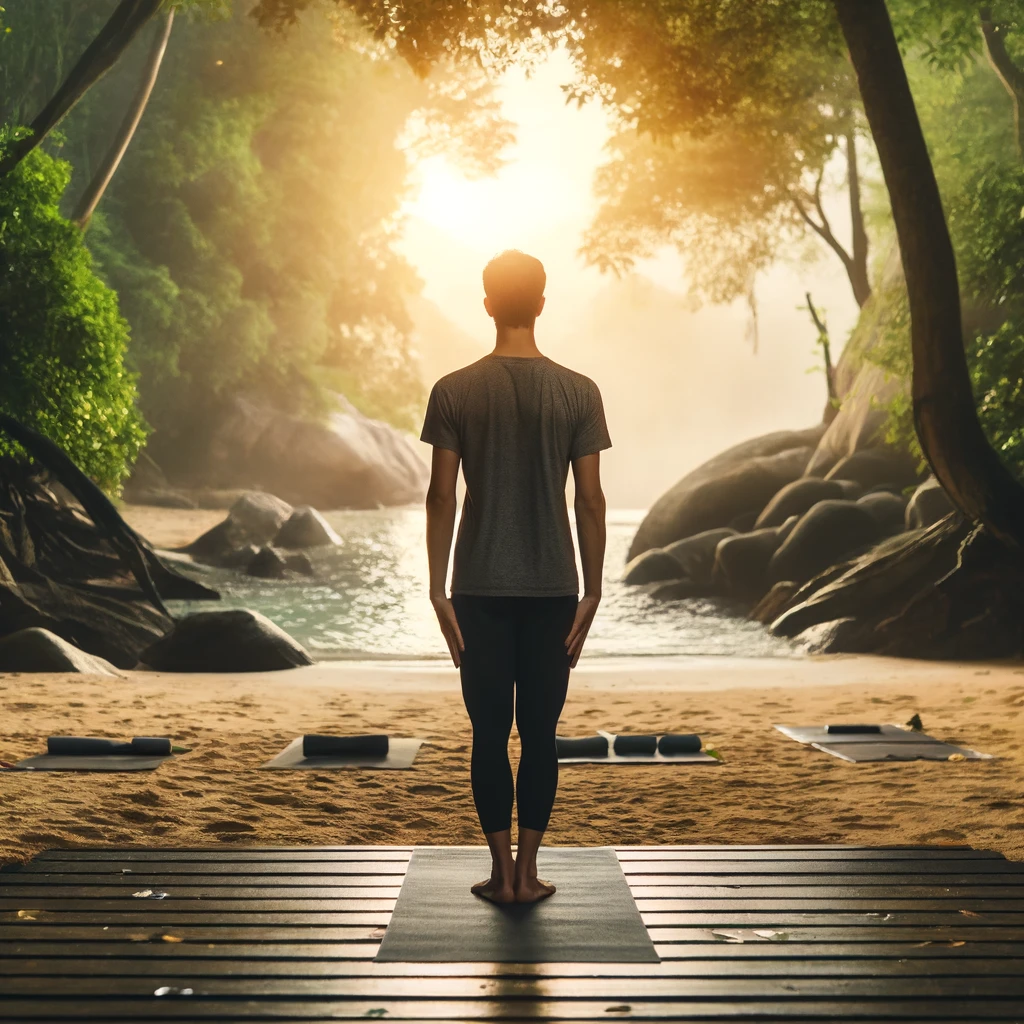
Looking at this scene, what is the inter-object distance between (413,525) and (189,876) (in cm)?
3098

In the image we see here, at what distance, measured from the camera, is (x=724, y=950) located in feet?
11.8

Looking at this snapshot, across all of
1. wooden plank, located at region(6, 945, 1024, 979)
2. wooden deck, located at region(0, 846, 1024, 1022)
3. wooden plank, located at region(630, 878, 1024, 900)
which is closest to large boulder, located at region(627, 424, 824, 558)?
wooden deck, located at region(0, 846, 1024, 1022)

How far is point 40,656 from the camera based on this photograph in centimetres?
1174

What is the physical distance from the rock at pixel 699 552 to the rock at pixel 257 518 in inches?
372

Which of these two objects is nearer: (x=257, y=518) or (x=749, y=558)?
(x=749, y=558)

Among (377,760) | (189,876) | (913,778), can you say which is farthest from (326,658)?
(189,876)

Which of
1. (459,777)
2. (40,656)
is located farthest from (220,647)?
(459,777)

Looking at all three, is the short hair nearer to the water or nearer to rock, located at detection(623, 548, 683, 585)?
the water

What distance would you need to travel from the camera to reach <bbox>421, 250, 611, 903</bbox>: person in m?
3.91

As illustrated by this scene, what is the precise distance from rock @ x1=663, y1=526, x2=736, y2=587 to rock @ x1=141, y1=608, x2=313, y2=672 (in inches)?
409

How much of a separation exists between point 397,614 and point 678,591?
16.4ft

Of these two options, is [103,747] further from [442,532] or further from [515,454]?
[515,454]

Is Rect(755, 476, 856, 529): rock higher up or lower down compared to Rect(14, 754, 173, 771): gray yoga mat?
→ higher up

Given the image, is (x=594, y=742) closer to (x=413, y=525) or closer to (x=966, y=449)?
(x=966, y=449)
